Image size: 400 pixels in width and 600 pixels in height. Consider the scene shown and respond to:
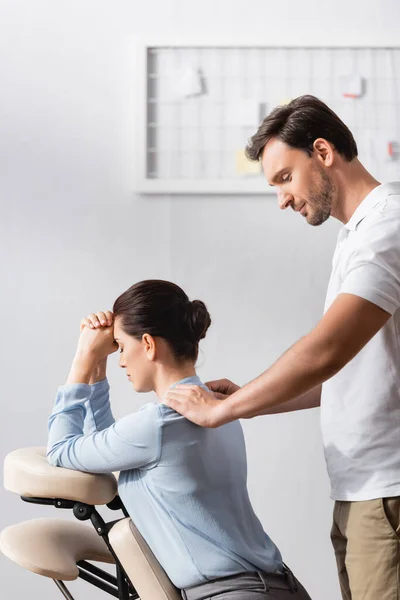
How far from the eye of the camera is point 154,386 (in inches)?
64.7

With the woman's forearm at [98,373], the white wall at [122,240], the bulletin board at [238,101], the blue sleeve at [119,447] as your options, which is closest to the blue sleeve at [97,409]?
the woman's forearm at [98,373]

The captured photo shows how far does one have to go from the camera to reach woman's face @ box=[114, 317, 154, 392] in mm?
1623

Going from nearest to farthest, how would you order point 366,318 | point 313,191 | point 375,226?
1. point 366,318
2. point 375,226
3. point 313,191

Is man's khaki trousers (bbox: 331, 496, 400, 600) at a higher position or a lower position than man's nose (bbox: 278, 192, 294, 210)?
lower

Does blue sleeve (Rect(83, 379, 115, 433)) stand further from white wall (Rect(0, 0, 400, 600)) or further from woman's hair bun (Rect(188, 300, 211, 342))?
white wall (Rect(0, 0, 400, 600))

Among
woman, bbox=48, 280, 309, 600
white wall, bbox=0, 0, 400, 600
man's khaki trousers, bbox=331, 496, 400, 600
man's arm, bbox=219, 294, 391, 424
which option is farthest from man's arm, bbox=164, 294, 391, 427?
white wall, bbox=0, 0, 400, 600

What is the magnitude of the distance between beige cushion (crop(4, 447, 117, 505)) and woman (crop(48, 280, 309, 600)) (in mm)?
24

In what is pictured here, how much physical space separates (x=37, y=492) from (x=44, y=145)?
4.80 ft

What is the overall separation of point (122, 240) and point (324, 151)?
119 centimetres

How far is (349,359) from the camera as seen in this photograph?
4.44 ft

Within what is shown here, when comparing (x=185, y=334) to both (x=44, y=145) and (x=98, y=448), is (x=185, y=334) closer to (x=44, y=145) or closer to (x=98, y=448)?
(x=98, y=448)

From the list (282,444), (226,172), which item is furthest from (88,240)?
(282,444)

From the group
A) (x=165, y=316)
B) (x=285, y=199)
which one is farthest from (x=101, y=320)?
(x=285, y=199)

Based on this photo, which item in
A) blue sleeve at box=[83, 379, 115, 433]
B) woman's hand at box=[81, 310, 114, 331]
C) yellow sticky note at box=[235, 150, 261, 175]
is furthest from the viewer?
yellow sticky note at box=[235, 150, 261, 175]
